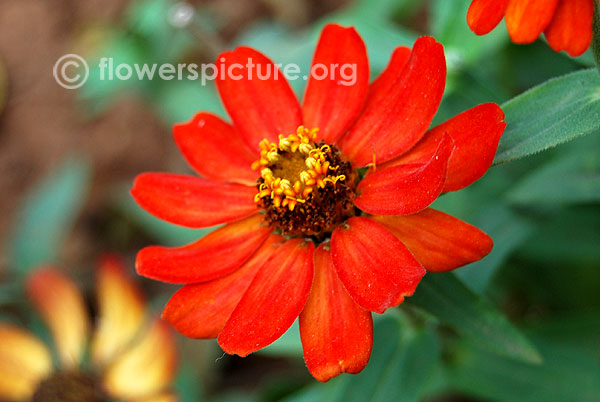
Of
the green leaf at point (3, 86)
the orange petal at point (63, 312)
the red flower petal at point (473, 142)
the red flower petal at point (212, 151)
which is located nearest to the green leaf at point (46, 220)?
the orange petal at point (63, 312)

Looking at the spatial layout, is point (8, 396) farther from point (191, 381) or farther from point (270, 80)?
point (270, 80)

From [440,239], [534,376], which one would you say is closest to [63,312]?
[534,376]

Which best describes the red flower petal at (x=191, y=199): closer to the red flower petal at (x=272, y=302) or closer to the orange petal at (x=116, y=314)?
the red flower petal at (x=272, y=302)

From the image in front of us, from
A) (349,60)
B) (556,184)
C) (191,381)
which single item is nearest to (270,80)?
(349,60)

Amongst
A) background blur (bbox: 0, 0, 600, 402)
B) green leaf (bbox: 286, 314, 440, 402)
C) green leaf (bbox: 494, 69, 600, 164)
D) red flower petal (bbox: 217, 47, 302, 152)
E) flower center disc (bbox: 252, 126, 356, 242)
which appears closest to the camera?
green leaf (bbox: 494, 69, 600, 164)

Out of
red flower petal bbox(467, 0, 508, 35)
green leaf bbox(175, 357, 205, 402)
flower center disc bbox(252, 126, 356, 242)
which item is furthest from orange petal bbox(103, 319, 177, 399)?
red flower petal bbox(467, 0, 508, 35)

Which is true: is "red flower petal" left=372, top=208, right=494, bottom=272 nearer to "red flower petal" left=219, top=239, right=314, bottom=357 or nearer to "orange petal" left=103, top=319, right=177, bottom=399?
"red flower petal" left=219, top=239, right=314, bottom=357

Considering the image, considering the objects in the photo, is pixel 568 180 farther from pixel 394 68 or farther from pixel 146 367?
pixel 146 367
